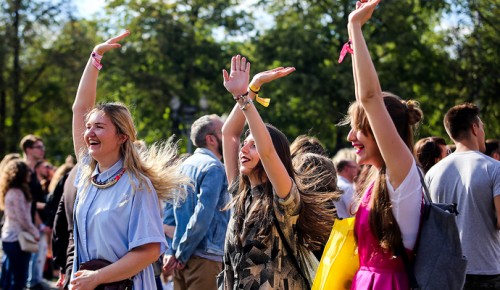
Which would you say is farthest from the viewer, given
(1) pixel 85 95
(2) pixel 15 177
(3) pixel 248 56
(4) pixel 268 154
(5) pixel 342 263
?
(3) pixel 248 56

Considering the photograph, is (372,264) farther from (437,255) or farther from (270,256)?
(270,256)

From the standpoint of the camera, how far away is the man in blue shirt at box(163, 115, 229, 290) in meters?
7.31

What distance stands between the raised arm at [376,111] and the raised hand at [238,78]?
3.74ft

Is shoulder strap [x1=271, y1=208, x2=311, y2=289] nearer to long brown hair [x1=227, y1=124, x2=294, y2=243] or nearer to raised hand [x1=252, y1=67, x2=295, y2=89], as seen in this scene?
long brown hair [x1=227, y1=124, x2=294, y2=243]

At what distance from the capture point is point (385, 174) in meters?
3.94

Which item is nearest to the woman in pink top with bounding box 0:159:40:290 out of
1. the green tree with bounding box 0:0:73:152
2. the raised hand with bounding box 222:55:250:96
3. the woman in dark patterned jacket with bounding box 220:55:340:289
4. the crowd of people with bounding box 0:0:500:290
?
the crowd of people with bounding box 0:0:500:290

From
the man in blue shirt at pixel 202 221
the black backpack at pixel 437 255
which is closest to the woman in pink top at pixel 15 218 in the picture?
the man in blue shirt at pixel 202 221

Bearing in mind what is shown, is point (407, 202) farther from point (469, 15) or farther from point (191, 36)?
point (191, 36)

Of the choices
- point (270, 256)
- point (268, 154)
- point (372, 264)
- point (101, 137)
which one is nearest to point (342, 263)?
point (372, 264)

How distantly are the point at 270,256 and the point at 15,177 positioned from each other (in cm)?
712

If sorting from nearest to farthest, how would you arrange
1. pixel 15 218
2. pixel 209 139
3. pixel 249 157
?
pixel 249 157, pixel 209 139, pixel 15 218

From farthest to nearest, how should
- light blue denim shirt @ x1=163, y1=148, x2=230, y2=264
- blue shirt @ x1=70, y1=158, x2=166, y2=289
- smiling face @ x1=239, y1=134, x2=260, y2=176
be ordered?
1. light blue denim shirt @ x1=163, y1=148, x2=230, y2=264
2. smiling face @ x1=239, y1=134, x2=260, y2=176
3. blue shirt @ x1=70, y1=158, x2=166, y2=289

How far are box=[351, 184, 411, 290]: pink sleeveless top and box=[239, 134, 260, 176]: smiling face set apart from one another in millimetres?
1282

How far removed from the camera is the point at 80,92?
550 cm
